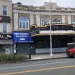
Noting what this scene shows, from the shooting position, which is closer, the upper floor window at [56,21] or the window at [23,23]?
the window at [23,23]

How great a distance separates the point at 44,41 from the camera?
4888cm

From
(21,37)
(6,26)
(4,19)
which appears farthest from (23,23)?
(4,19)

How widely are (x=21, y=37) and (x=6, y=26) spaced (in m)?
3.03

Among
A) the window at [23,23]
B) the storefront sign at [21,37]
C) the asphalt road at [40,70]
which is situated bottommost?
the asphalt road at [40,70]

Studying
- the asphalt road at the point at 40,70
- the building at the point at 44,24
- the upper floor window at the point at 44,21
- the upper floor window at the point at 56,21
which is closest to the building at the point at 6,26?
the building at the point at 44,24

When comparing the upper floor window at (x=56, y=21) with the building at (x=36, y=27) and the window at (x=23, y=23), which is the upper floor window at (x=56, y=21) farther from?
the window at (x=23, y=23)

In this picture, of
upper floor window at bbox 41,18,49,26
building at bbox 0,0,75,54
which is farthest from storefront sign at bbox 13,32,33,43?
upper floor window at bbox 41,18,49,26

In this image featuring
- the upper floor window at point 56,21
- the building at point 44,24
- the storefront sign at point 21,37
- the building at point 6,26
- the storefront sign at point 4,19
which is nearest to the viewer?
the building at point 44,24

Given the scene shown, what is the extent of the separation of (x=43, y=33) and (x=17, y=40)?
A: 4598 millimetres

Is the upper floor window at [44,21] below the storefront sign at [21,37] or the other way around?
the other way around

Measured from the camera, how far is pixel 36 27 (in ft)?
148

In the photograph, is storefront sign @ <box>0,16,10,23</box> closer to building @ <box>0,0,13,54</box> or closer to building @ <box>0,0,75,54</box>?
building @ <box>0,0,13,54</box>

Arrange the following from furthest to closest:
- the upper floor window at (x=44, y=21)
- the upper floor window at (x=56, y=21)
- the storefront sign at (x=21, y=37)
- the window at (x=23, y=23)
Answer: the upper floor window at (x=56, y=21) → the upper floor window at (x=44, y=21) → the window at (x=23, y=23) → the storefront sign at (x=21, y=37)

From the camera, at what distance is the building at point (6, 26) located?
45.6 meters
